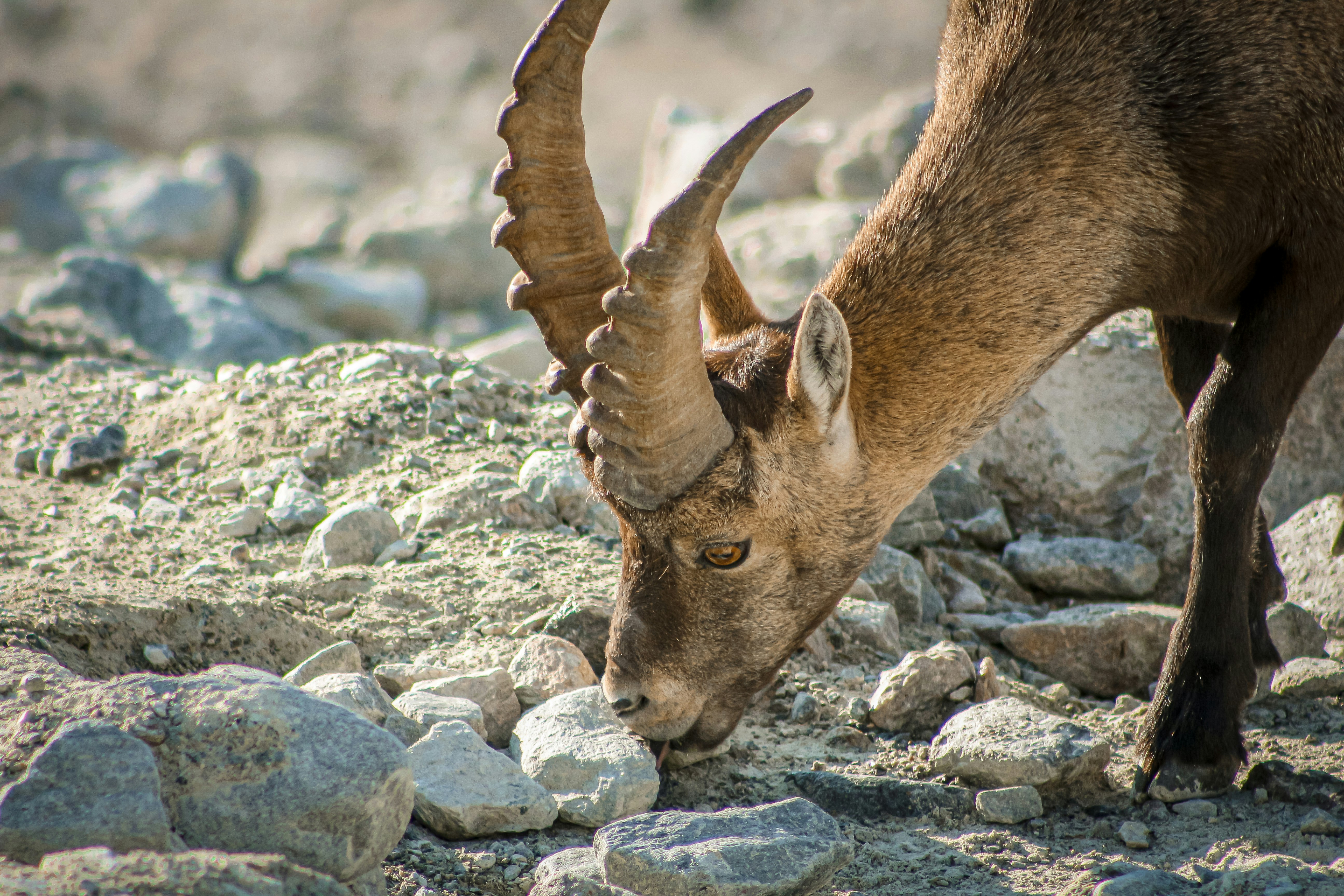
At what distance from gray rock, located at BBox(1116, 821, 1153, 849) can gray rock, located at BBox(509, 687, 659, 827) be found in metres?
1.52

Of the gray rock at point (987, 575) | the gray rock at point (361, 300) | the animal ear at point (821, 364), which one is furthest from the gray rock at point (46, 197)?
the animal ear at point (821, 364)

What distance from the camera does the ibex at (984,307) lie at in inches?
158

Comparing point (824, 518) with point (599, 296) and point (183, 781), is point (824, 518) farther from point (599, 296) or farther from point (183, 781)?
point (183, 781)

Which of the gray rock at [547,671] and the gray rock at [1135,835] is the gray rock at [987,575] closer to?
the gray rock at [1135,835]

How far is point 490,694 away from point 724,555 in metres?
0.99

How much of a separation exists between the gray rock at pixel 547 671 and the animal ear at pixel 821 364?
130 centimetres

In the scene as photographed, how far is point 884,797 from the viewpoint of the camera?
3975 mm

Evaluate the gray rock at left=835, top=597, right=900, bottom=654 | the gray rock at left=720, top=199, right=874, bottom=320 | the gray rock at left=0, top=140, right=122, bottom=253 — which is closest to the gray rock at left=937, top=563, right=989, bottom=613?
the gray rock at left=835, top=597, right=900, bottom=654

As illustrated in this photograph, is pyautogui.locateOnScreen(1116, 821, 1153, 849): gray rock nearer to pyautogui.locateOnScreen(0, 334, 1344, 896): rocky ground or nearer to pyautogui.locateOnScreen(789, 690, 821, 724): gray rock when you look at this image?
pyautogui.locateOnScreen(0, 334, 1344, 896): rocky ground

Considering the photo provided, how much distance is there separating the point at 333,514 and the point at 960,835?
9.95 ft

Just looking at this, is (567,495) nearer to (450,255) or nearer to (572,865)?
(572,865)

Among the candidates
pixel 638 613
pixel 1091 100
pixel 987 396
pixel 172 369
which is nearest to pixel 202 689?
pixel 638 613

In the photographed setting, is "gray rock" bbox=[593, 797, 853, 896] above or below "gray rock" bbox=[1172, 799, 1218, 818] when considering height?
above

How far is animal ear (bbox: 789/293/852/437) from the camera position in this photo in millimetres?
3738
